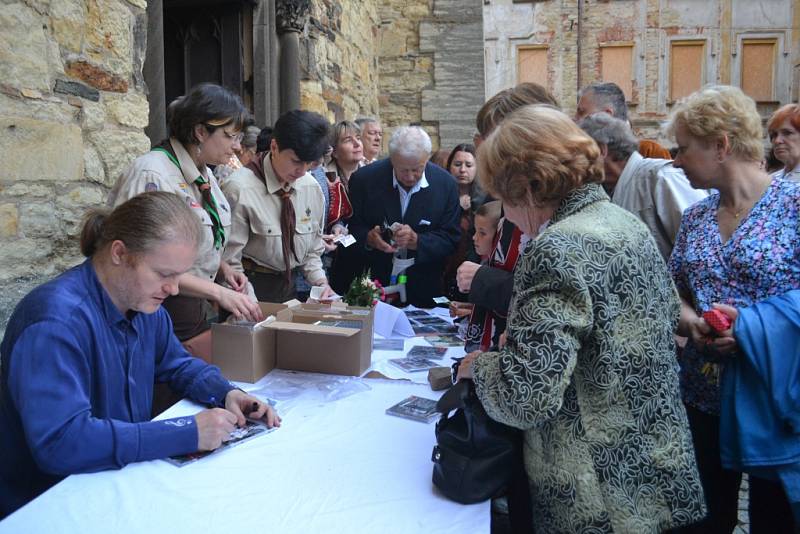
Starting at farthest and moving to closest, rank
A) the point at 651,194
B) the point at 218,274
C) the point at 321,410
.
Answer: the point at 218,274, the point at 651,194, the point at 321,410

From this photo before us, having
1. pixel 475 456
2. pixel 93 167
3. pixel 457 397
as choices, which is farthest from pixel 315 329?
pixel 93 167

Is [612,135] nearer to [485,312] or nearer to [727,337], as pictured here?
[485,312]

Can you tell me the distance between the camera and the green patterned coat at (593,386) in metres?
1.31

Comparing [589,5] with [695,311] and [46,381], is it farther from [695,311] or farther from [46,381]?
[46,381]

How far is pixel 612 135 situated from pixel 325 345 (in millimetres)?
1466

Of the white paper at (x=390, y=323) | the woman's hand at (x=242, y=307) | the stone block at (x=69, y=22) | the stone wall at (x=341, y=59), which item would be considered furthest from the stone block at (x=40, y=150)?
the stone wall at (x=341, y=59)

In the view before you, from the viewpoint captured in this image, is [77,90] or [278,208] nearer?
[77,90]

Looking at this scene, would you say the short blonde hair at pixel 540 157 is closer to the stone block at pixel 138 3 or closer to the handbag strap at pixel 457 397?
the handbag strap at pixel 457 397

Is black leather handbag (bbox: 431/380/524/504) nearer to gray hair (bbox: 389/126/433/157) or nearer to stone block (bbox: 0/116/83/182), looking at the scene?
stone block (bbox: 0/116/83/182)

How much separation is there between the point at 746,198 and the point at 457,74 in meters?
7.16

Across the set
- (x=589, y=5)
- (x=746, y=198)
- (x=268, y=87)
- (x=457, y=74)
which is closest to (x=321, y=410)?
(x=746, y=198)

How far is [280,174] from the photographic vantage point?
3.12m

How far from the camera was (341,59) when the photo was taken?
688 centimetres

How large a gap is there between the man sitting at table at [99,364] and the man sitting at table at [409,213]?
6.75ft
